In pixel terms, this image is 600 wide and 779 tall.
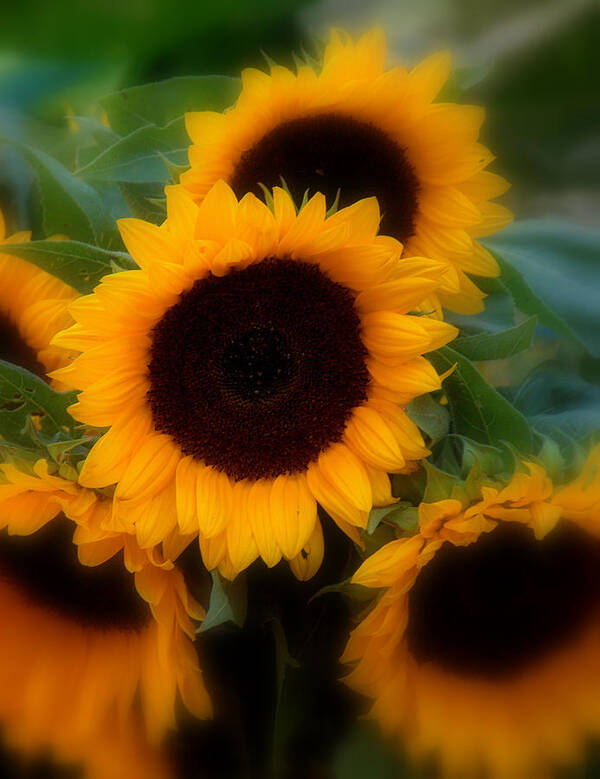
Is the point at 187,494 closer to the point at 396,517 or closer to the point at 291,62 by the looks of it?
the point at 396,517

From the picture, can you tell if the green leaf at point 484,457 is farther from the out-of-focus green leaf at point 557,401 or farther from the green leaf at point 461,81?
the green leaf at point 461,81

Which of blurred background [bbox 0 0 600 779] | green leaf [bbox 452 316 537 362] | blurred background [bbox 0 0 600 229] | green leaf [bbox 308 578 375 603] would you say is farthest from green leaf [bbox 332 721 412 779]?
blurred background [bbox 0 0 600 229]

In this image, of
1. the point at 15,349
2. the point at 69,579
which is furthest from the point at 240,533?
the point at 15,349

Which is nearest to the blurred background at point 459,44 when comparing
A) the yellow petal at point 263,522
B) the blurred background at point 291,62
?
the blurred background at point 291,62

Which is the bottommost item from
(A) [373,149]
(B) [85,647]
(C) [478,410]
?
(B) [85,647]

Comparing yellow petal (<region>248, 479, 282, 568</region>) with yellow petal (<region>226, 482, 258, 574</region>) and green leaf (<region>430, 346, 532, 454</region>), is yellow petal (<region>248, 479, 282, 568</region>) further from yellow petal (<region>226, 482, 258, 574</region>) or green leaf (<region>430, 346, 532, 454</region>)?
green leaf (<region>430, 346, 532, 454</region>)

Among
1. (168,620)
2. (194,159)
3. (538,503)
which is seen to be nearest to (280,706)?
(168,620)
